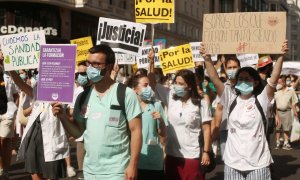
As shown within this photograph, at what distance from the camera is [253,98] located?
17.8 ft

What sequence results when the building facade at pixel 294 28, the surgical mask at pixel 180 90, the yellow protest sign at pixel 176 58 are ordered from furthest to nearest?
the building facade at pixel 294 28 < the yellow protest sign at pixel 176 58 < the surgical mask at pixel 180 90

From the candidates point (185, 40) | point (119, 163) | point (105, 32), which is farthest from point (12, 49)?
point (185, 40)

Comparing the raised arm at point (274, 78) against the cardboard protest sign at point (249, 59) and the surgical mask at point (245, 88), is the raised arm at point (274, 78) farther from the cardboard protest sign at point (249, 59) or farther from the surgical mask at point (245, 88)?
the cardboard protest sign at point (249, 59)

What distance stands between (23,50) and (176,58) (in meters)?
3.64

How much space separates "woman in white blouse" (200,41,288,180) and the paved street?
3137mm

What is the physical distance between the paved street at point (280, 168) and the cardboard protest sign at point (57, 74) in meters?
4.30

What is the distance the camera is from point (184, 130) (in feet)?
19.6

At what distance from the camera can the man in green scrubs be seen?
4500mm

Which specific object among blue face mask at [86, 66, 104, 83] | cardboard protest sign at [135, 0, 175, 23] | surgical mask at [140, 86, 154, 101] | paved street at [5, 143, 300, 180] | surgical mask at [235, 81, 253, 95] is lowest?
paved street at [5, 143, 300, 180]

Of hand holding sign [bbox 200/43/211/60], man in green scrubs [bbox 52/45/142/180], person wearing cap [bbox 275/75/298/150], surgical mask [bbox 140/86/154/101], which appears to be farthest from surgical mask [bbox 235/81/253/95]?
person wearing cap [bbox 275/75/298/150]

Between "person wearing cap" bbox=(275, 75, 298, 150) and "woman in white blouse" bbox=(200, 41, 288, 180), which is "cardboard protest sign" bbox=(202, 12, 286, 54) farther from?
"person wearing cap" bbox=(275, 75, 298, 150)

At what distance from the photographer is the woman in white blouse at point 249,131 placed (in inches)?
207

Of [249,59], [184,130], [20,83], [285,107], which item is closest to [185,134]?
[184,130]

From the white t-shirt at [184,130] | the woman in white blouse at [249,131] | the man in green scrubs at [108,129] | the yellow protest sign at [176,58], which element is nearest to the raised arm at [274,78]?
the woman in white blouse at [249,131]
